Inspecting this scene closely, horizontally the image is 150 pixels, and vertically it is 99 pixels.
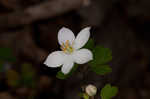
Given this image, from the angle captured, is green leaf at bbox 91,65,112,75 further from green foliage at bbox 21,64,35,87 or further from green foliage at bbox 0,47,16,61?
green foliage at bbox 0,47,16,61

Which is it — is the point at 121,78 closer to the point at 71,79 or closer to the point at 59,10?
the point at 71,79

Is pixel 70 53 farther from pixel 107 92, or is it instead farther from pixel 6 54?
pixel 6 54

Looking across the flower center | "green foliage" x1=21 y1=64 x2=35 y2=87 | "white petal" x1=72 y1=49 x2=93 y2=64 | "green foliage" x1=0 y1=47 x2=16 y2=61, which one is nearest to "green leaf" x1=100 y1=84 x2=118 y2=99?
"white petal" x1=72 y1=49 x2=93 y2=64

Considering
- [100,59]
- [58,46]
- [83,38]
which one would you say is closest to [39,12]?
[58,46]

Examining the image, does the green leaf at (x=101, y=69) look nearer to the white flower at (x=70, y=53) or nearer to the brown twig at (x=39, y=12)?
the white flower at (x=70, y=53)

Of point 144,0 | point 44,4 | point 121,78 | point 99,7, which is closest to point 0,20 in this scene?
point 44,4
